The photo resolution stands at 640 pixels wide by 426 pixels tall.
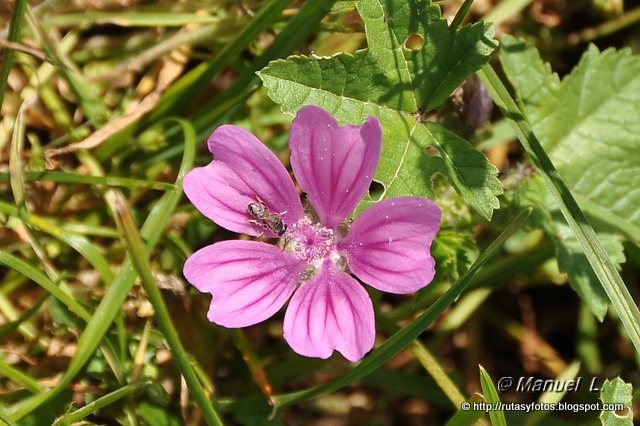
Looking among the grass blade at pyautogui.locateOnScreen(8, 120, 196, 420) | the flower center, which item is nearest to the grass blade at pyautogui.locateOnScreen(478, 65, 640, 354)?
the flower center

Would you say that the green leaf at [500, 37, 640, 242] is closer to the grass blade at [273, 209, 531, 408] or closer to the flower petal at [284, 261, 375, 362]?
the grass blade at [273, 209, 531, 408]

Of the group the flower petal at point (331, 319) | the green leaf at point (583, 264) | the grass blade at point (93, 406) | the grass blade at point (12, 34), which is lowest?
the green leaf at point (583, 264)

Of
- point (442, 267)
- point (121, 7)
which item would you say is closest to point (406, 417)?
point (442, 267)

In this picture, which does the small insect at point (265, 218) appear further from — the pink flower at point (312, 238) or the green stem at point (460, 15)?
the green stem at point (460, 15)

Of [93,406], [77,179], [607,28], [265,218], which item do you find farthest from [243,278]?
[607,28]

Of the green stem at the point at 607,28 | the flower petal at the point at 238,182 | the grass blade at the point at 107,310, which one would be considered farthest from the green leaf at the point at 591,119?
Answer: the grass blade at the point at 107,310

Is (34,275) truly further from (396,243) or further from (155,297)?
(396,243)
